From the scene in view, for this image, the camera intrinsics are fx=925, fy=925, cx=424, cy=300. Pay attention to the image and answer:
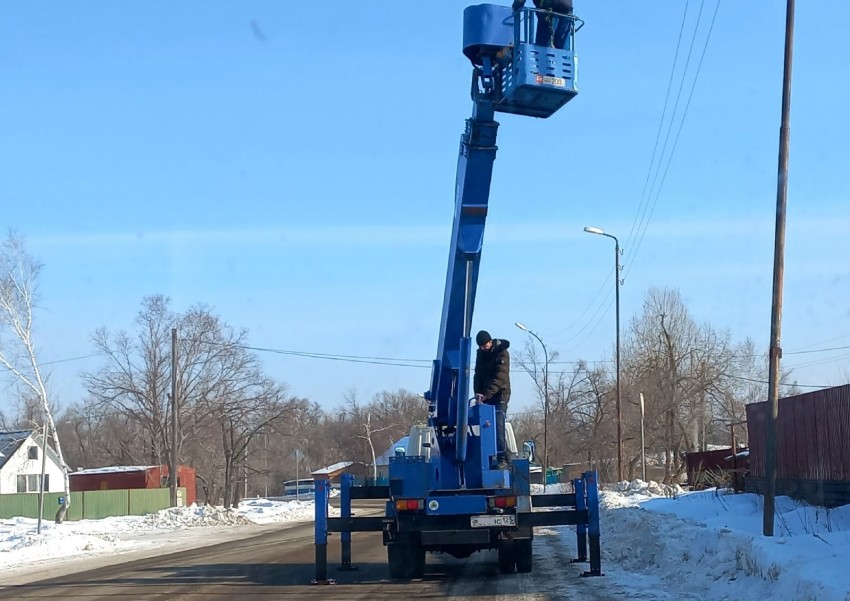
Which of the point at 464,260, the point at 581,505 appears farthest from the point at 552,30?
the point at 581,505

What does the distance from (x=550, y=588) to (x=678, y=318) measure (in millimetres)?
56976

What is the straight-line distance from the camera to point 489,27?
1286 cm

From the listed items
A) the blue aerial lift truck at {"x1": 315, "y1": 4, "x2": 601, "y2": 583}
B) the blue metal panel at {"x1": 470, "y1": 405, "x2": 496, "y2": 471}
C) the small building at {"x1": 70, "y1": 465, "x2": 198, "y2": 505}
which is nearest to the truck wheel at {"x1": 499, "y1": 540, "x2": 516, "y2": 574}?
the blue aerial lift truck at {"x1": 315, "y1": 4, "x2": 601, "y2": 583}

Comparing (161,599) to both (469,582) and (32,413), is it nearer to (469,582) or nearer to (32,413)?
(469,582)

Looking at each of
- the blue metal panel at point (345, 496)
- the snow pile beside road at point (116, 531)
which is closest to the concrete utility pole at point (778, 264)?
the blue metal panel at point (345, 496)

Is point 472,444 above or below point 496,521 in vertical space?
above

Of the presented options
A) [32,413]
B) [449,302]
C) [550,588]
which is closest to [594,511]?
[550,588]

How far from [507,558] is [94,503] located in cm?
3682

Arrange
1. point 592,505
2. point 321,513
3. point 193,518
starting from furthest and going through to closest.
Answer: point 193,518
point 321,513
point 592,505

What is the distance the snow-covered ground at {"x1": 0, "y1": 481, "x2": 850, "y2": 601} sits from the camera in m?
9.55

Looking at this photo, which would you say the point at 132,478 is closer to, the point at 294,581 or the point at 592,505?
the point at 294,581

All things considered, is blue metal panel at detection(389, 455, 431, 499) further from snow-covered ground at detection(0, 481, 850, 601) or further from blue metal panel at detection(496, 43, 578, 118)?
blue metal panel at detection(496, 43, 578, 118)

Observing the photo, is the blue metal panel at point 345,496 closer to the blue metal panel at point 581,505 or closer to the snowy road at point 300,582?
the snowy road at point 300,582

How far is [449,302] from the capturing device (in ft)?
45.0
